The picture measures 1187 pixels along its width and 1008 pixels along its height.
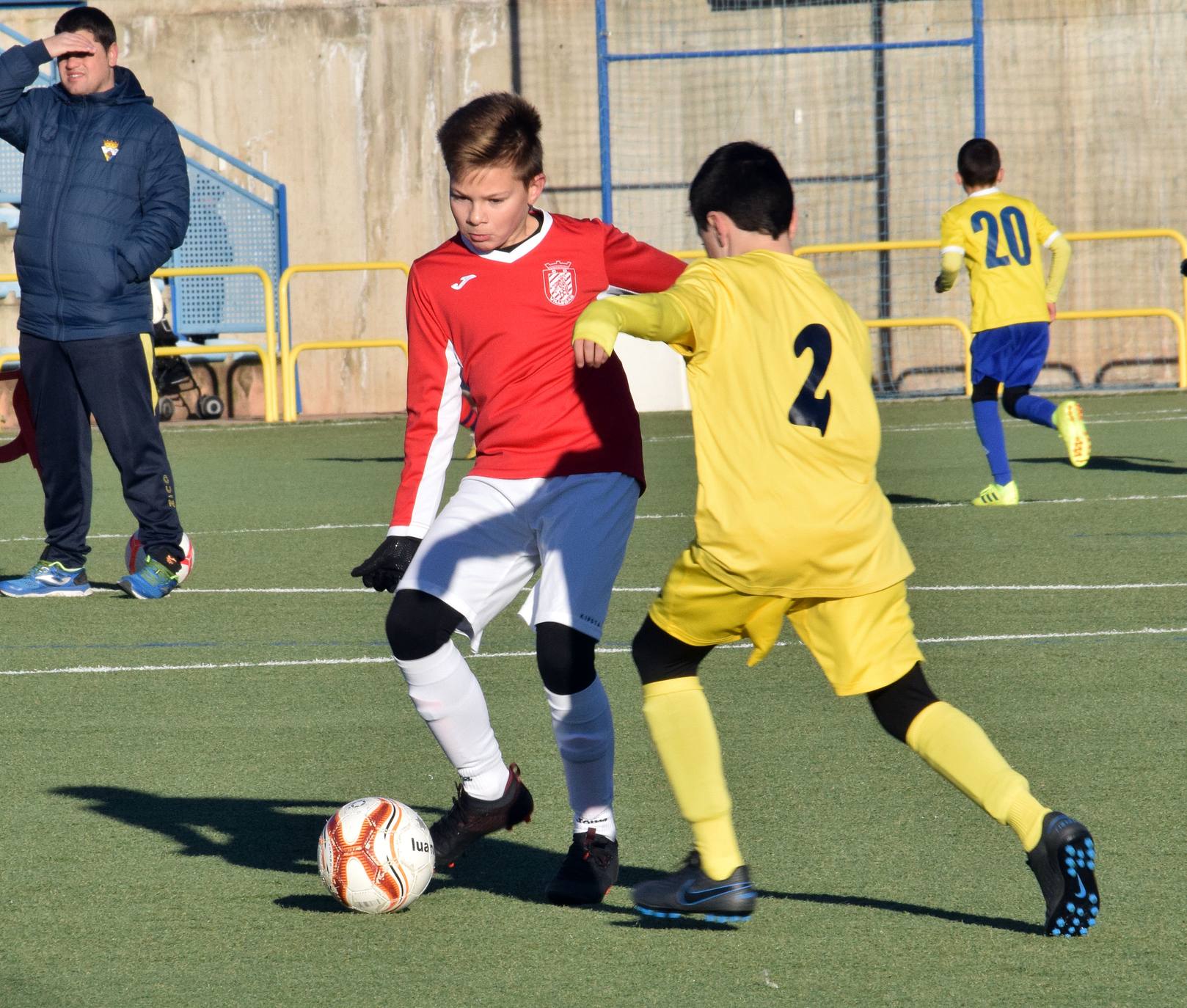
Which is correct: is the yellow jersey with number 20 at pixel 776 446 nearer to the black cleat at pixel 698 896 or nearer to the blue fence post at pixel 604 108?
the black cleat at pixel 698 896

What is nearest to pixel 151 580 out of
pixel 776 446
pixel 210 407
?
pixel 776 446

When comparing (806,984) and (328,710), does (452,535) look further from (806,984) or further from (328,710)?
(328,710)

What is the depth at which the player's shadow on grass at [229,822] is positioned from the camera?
4.22 m

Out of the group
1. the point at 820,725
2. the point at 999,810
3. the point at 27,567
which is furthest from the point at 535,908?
the point at 27,567

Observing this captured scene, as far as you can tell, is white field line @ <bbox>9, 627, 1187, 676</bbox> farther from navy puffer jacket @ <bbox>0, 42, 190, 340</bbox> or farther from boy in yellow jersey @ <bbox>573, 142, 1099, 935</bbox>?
boy in yellow jersey @ <bbox>573, 142, 1099, 935</bbox>

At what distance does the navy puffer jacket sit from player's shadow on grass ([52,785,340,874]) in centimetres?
314

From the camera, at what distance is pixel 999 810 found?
346 cm

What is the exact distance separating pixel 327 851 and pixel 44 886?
25.7 inches

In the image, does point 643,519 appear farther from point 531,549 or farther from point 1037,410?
point 531,549

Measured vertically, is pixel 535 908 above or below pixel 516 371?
below

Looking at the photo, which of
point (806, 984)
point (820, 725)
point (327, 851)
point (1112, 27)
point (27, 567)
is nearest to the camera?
point (806, 984)

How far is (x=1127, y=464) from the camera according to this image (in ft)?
38.6

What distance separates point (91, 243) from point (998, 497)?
5.03 meters

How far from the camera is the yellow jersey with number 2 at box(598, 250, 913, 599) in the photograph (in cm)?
348
